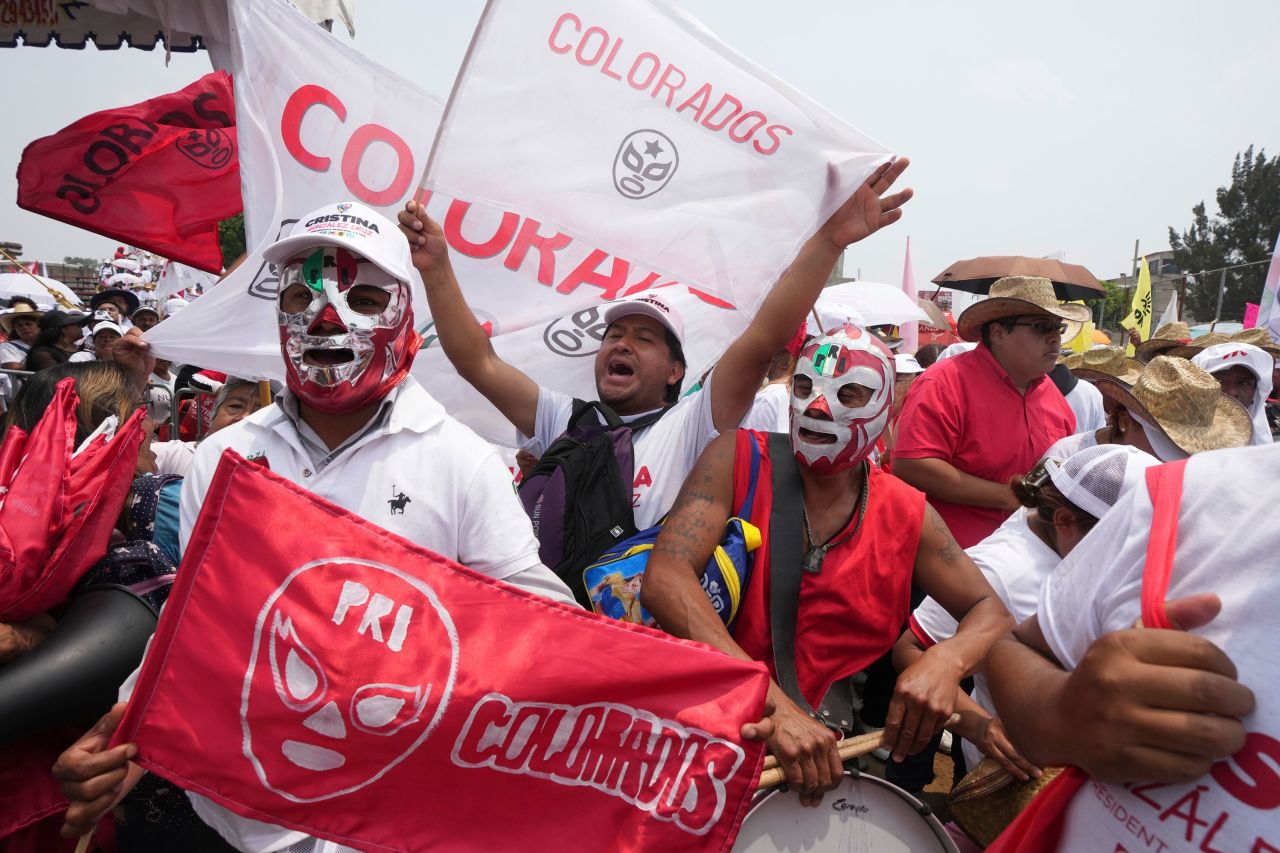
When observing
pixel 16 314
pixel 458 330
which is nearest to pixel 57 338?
pixel 16 314

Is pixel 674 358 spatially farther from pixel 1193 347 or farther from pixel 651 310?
pixel 1193 347

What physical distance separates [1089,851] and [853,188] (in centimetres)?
240

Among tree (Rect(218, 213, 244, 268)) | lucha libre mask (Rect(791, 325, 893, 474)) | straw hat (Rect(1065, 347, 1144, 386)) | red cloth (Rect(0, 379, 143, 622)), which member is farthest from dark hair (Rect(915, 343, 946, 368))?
tree (Rect(218, 213, 244, 268))

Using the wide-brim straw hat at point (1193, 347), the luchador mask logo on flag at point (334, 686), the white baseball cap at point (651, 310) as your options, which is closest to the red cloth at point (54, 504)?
the luchador mask logo on flag at point (334, 686)

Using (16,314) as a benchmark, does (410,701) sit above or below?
above

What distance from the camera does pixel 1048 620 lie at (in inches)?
53.6

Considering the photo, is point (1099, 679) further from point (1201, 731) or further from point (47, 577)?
point (47, 577)

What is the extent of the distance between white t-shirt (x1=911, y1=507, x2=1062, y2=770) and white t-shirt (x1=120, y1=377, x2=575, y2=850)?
133cm

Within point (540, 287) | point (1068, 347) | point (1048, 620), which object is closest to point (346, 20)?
point (540, 287)

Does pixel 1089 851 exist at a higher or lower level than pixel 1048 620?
lower

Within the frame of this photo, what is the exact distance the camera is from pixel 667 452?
3.12 metres

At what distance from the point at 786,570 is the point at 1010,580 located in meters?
0.85

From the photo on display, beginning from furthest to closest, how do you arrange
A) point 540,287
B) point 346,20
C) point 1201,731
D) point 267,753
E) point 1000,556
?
point 346,20, point 540,287, point 1000,556, point 267,753, point 1201,731

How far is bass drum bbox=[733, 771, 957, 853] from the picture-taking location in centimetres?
214
